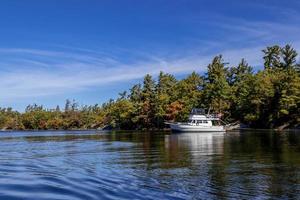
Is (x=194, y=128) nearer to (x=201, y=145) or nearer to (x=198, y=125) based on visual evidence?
(x=198, y=125)

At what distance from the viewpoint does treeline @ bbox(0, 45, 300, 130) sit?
408 feet

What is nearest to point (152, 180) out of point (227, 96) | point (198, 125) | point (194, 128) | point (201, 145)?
point (201, 145)

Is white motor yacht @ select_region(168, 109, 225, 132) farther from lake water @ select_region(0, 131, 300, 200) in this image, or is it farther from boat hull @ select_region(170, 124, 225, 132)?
lake water @ select_region(0, 131, 300, 200)

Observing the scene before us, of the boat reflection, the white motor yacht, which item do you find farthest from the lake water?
the white motor yacht

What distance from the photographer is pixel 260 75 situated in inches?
5364

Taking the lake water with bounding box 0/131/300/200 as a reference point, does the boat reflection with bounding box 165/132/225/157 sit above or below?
above

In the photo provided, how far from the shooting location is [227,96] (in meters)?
139

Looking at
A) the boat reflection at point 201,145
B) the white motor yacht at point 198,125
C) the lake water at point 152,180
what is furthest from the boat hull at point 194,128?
the lake water at point 152,180

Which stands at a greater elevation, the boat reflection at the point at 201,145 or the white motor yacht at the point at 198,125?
the white motor yacht at the point at 198,125

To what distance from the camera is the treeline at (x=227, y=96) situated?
124250mm

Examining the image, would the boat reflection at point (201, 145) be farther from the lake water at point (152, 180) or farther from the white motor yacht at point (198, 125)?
the white motor yacht at point (198, 125)

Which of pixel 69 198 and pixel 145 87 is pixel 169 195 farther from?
pixel 145 87

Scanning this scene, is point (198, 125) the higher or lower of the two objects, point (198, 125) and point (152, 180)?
the higher

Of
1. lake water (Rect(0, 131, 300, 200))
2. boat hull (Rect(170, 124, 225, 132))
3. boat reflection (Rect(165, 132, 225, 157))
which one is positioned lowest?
lake water (Rect(0, 131, 300, 200))
